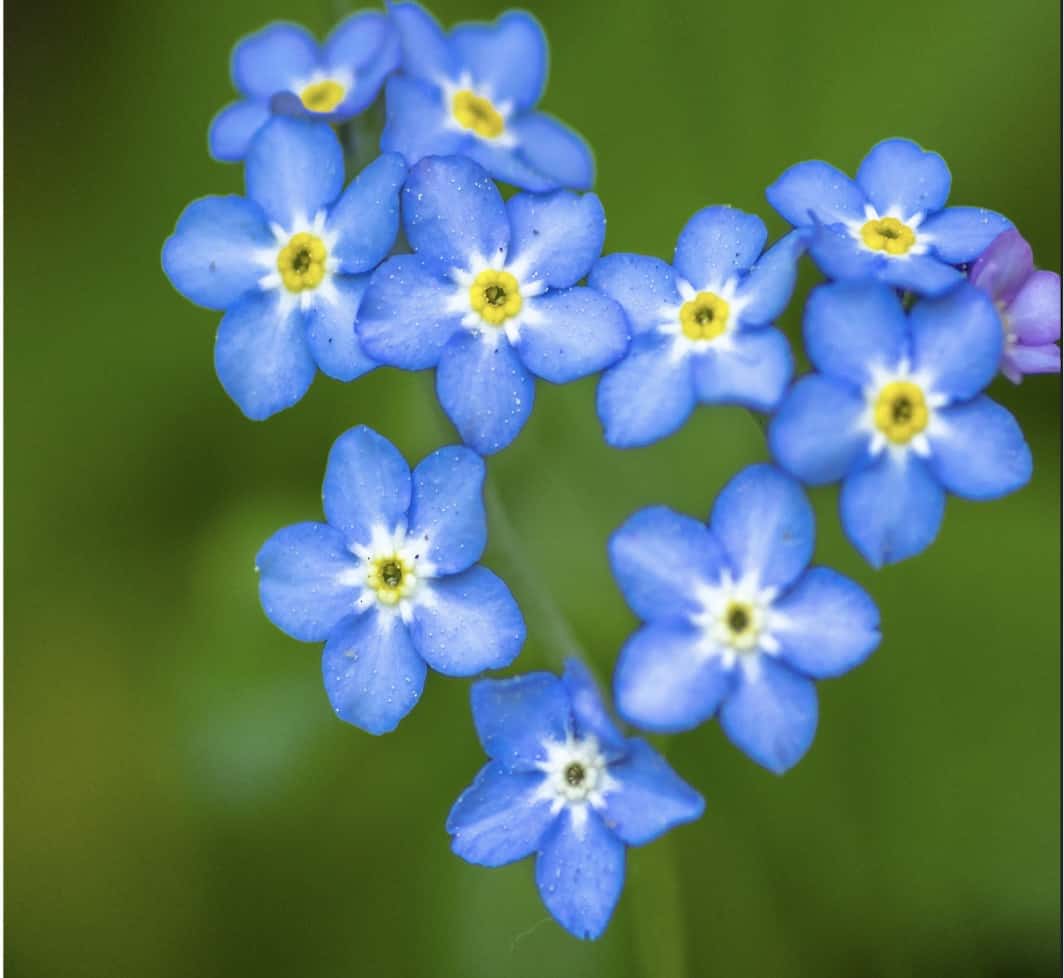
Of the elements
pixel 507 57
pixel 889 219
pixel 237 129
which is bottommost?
pixel 889 219

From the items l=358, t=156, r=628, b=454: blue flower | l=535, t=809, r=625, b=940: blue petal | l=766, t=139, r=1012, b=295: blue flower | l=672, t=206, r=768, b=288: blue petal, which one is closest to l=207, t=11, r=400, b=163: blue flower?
l=358, t=156, r=628, b=454: blue flower

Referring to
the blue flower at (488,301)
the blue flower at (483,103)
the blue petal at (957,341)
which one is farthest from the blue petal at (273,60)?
the blue petal at (957,341)

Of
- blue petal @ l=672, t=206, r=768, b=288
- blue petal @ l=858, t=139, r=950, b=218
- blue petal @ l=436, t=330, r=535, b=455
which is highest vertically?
blue petal @ l=858, t=139, r=950, b=218

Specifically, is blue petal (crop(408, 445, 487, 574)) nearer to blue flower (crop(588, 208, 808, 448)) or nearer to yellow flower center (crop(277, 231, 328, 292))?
blue flower (crop(588, 208, 808, 448))

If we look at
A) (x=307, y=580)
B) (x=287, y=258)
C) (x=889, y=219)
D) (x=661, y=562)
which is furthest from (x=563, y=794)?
(x=889, y=219)

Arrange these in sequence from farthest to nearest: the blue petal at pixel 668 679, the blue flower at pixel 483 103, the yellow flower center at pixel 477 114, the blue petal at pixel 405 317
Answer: the yellow flower center at pixel 477 114 < the blue flower at pixel 483 103 < the blue petal at pixel 405 317 < the blue petal at pixel 668 679

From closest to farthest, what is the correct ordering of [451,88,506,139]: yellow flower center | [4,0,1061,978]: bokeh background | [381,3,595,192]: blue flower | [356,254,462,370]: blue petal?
[356,254,462,370]: blue petal → [381,3,595,192]: blue flower → [451,88,506,139]: yellow flower center → [4,0,1061,978]: bokeh background

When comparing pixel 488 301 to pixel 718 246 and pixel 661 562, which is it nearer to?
pixel 718 246

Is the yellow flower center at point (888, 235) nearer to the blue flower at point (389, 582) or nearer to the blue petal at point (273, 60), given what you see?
the blue flower at point (389, 582)
